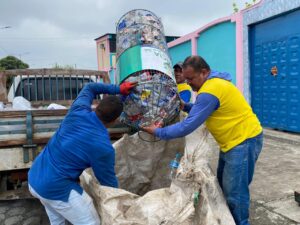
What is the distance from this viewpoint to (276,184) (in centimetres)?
434

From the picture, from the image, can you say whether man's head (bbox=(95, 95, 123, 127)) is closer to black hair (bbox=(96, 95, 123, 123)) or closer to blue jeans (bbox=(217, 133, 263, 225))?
black hair (bbox=(96, 95, 123, 123))

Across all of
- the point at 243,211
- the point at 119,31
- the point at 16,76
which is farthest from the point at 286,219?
the point at 16,76

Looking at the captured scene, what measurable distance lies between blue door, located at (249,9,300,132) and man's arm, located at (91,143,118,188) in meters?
5.39

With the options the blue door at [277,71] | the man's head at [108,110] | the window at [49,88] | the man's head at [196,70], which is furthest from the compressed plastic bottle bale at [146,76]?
the blue door at [277,71]

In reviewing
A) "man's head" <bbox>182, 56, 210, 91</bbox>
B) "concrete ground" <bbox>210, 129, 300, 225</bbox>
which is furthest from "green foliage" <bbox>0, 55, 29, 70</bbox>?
"man's head" <bbox>182, 56, 210, 91</bbox>

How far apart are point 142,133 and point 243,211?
3.75 feet

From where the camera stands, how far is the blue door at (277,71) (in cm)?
698

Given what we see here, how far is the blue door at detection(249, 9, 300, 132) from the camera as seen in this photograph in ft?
22.9

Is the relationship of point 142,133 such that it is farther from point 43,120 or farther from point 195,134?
point 43,120

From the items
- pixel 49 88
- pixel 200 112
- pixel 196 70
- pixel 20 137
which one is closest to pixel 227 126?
pixel 200 112

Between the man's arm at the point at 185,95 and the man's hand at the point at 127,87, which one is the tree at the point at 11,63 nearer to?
the man's arm at the point at 185,95

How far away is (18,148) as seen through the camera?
3.38 m

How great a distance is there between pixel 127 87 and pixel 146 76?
7.4 inches

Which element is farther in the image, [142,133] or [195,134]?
[142,133]
